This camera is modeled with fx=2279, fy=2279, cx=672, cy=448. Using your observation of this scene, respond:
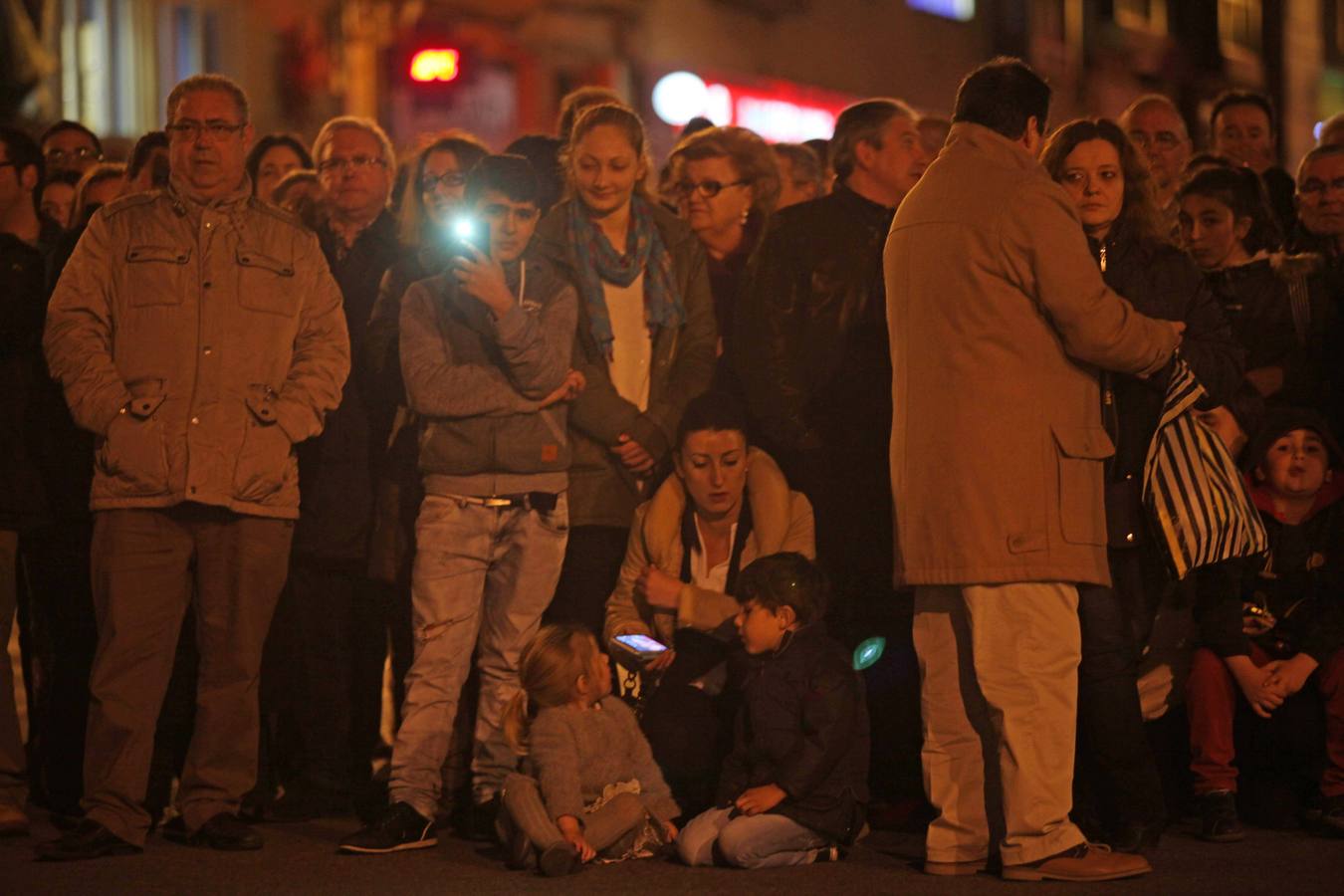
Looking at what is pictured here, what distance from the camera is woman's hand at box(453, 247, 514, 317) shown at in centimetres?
753

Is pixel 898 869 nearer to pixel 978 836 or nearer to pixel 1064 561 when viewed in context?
pixel 978 836

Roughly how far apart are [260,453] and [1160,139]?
14.5 ft

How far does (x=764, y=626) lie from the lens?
754cm

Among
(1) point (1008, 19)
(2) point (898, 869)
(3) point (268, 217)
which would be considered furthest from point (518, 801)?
(1) point (1008, 19)

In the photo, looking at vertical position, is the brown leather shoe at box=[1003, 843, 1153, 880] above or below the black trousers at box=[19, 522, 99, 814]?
below

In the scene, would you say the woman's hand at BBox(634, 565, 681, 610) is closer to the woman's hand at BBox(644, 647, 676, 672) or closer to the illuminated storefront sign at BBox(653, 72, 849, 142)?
the woman's hand at BBox(644, 647, 676, 672)

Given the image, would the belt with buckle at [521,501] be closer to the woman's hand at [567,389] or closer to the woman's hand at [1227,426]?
the woman's hand at [567,389]

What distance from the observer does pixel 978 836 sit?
23.2ft

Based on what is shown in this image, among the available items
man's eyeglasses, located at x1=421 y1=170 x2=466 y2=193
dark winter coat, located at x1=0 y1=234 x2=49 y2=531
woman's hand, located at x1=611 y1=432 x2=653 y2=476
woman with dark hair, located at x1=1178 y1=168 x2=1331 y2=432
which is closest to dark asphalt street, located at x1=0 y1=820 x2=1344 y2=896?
dark winter coat, located at x1=0 y1=234 x2=49 y2=531

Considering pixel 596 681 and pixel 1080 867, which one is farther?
pixel 596 681

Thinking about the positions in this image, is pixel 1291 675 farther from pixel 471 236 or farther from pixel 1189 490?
pixel 471 236

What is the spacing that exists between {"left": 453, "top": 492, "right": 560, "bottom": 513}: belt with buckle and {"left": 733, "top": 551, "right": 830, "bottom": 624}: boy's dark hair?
730 millimetres

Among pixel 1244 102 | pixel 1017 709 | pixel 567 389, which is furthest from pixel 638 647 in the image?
pixel 1244 102

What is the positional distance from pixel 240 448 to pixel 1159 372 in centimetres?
301
